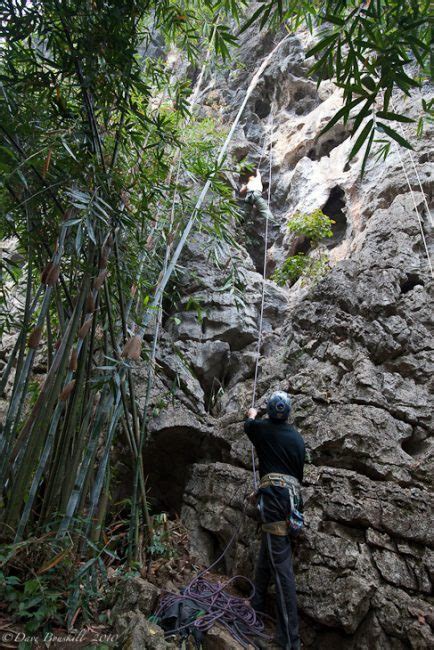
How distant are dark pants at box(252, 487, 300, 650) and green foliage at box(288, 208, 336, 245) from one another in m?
4.39

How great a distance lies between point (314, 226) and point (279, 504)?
4.50 metres

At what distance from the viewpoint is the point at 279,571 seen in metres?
2.29

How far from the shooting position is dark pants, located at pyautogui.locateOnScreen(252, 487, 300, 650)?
2.17 metres

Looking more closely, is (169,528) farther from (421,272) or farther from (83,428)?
(421,272)

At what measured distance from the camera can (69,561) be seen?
6.37ft

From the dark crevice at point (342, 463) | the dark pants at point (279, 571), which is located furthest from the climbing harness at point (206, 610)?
the dark crevice at point (342, 463)

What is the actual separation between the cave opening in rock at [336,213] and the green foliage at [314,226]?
23 centimetres

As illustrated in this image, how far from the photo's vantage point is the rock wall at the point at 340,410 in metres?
2.32

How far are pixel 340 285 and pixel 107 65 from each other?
2701mm

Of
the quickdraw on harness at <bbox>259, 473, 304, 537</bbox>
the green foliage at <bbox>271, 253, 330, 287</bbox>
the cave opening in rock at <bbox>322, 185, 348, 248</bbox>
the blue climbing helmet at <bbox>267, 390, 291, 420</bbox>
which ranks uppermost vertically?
the cave opening in rock at <bbox>322, 185, 348, 248</bbox>

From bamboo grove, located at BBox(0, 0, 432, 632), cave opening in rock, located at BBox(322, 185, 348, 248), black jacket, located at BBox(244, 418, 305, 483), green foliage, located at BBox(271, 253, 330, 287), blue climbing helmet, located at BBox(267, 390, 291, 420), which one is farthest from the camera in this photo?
cave opening in rock, located at BBox(322, 185, 348, 248)

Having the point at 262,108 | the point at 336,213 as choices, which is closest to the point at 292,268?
the point at 336,213

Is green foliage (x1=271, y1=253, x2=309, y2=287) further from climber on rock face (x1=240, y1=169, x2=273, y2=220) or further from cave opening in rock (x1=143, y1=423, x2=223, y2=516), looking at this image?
cave opening in rock (x1=143, y1=423, x2=223, y2=516)

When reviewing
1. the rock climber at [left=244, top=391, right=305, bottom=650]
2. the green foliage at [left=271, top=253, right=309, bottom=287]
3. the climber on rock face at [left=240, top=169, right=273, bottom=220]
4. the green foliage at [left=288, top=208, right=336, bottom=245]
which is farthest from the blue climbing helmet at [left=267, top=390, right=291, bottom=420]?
the climber on rock face at [left=240, top=169, right=273, bottom=220]
